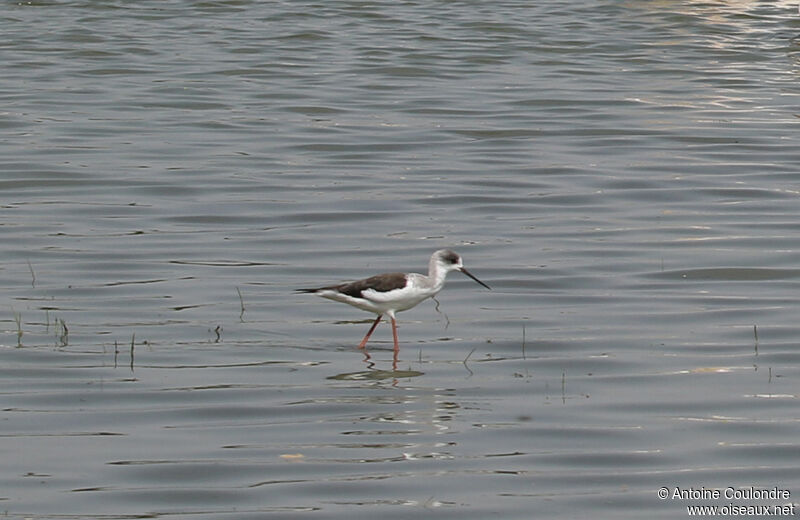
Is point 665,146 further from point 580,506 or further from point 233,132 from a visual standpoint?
point 580,506

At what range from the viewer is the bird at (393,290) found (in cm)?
1063

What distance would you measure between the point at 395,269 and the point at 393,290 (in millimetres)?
2573

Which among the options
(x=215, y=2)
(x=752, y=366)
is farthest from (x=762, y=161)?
(x=215, y=2)

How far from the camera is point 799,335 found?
11133mm

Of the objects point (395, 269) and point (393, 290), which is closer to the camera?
point (393, 290)

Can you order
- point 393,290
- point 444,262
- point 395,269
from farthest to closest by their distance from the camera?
point 395,269 < point 444,262 < point 393,290

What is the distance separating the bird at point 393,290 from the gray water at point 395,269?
1.11 ft

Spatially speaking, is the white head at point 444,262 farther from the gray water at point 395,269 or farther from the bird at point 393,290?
the gray water at point 395,269

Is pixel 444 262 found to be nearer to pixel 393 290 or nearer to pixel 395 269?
pixel 393 290

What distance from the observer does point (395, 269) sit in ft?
43.4

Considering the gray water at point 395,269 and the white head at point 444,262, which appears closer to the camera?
the gray water at point 395,269

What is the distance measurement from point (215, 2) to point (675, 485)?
28.3m

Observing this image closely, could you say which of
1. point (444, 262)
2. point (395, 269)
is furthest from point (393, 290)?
point (395, 269)

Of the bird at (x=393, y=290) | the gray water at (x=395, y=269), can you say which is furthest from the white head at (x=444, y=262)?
the gray water at (x=395, y=269)
